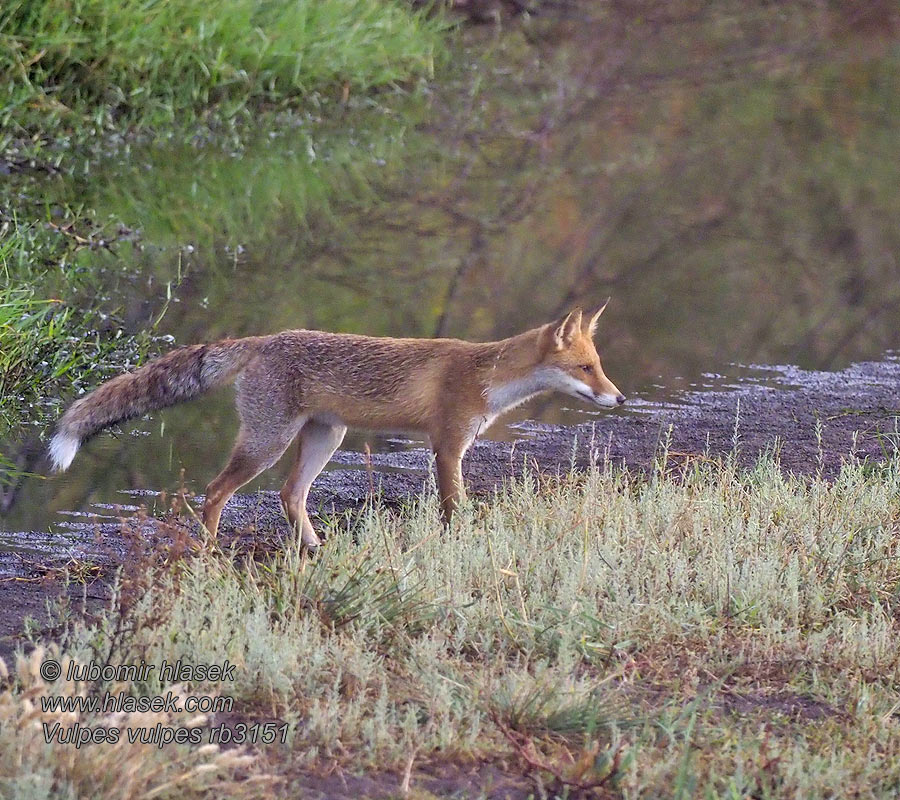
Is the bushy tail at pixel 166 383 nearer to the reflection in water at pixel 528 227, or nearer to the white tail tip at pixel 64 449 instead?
the white tail tip at pixel 64 449

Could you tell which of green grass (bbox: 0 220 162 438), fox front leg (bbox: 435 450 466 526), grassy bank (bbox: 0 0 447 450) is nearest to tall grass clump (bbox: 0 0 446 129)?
grassy bank (bbox: 0 0 447 450)

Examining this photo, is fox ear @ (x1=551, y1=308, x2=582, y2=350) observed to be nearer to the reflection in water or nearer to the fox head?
the fox head

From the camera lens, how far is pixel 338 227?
12.7 meters

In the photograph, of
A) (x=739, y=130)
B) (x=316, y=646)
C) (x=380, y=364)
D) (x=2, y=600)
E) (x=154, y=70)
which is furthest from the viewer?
(x=739, y=130)

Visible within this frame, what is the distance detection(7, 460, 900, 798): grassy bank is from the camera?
3969 millimetres

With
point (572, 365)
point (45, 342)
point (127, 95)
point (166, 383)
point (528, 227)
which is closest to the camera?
point (166, 383)

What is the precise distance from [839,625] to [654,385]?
14.4 feet

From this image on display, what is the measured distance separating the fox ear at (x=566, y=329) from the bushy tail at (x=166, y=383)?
1.40 meters

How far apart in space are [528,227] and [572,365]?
6.76m

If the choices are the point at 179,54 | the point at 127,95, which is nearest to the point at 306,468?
the point at 127,95

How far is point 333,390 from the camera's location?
633 cm

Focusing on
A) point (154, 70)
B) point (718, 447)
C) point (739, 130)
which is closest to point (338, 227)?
point (154, 70)

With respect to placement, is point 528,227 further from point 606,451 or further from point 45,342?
point 606,451

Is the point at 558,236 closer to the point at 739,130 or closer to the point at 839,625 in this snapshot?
the point at 739,130
